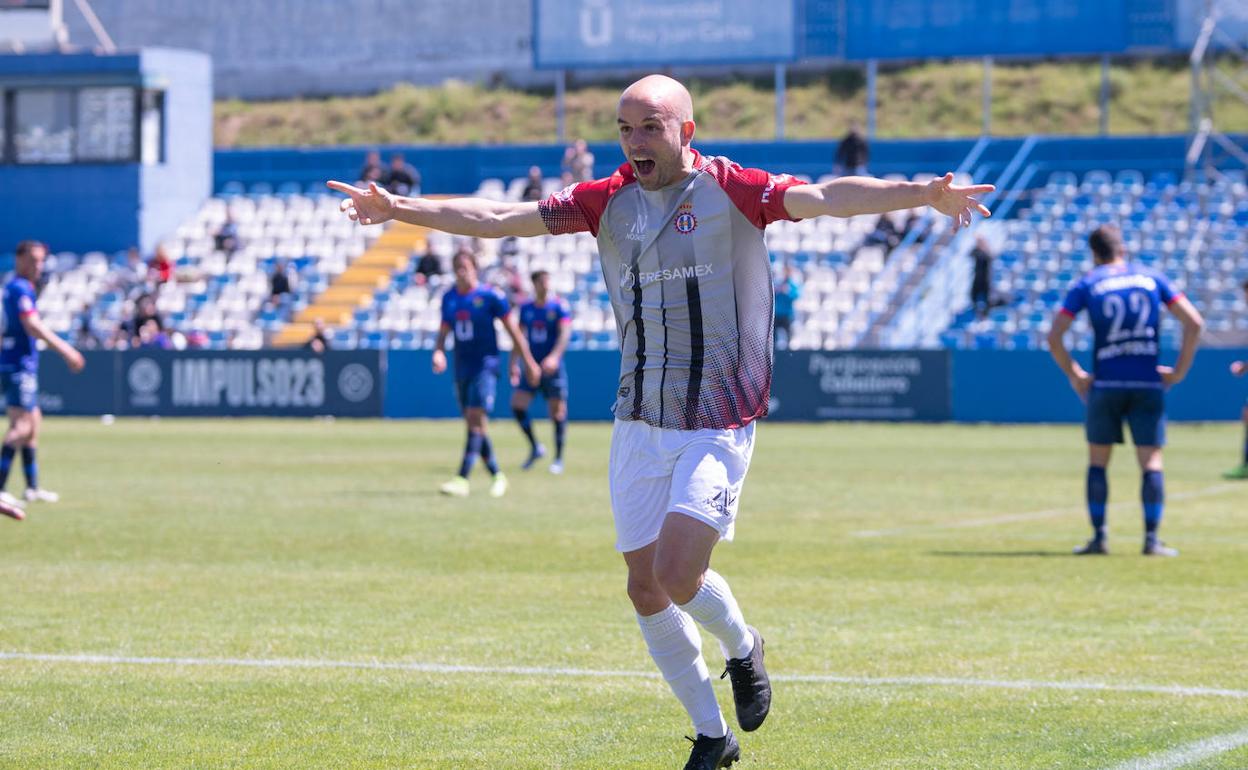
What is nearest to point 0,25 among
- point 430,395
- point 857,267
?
point 430,395

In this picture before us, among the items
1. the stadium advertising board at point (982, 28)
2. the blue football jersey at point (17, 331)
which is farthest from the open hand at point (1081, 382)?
the stadium advertising board at point (982, 28)

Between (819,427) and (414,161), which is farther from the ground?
(414,161)

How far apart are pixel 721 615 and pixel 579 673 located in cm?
202

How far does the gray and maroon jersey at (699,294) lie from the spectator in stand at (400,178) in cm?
3658

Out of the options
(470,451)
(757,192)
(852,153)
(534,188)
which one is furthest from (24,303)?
(852,153)

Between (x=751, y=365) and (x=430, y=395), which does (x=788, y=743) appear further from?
(x=430, y=395)

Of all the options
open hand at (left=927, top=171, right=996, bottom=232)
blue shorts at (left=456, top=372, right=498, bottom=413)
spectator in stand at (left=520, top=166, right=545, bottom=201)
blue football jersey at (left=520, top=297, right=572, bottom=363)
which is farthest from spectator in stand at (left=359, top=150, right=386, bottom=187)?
open hand at (left=927, top=171, right=996, bottom=232)

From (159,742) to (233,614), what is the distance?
3.39 m

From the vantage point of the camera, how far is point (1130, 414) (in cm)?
1302

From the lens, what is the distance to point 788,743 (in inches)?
271

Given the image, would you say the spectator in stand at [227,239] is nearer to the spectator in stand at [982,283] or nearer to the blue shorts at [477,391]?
the spectator in stand at [982,283]

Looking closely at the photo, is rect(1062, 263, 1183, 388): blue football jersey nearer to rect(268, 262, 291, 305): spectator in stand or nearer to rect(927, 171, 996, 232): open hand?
rect(927, 171, 996, 232): open hand

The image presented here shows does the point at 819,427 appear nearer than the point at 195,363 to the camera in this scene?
Yes

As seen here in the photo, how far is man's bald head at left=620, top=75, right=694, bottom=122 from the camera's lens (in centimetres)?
609
